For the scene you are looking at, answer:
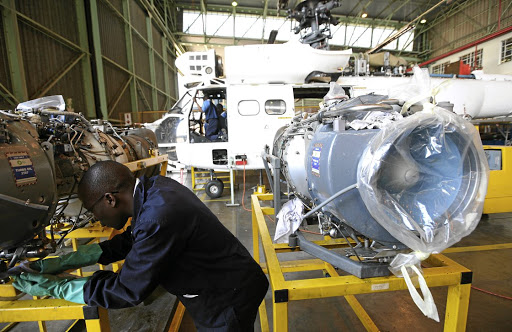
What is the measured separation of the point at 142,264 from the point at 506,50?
686 inches

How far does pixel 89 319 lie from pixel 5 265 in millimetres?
599

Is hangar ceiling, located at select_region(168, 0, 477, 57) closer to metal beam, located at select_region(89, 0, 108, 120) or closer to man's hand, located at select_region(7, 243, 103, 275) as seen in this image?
metal beam, located at select_region(89, 0, 108, 120)

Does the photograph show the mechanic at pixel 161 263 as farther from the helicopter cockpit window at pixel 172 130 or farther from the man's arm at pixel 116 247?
the helicopter cockpit window at pixel 172 130

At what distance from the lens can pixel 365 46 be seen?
16.7 meters

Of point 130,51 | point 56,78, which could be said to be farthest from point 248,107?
point 130,51

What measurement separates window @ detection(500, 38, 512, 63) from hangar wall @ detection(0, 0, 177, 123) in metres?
17.2

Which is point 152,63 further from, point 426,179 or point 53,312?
point 426,179

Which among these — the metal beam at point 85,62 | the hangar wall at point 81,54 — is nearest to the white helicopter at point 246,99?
the hangar wall at point 81,54

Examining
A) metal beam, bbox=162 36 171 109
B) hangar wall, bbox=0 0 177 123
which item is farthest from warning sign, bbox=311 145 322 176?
metal beam, bbox=162 36 171 109

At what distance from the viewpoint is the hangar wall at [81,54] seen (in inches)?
209

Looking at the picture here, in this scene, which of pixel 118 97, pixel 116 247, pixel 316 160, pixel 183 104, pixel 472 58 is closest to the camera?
pixel 316 160

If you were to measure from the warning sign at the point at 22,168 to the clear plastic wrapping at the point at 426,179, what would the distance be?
5.30 ft

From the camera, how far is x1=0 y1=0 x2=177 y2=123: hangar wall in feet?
17.4

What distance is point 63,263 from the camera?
4.70ft
